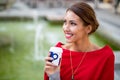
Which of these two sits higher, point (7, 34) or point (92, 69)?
point (92, 69)

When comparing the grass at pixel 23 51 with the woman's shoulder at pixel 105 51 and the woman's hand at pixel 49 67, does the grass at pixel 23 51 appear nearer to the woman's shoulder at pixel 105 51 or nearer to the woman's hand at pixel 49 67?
the woman's shoulder at pixel 105 51

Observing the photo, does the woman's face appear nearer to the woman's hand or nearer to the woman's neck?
the woman's neck

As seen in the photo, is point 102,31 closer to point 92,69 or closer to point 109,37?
point 109,37

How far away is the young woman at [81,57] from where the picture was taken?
7.59 feet

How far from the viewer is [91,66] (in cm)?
234

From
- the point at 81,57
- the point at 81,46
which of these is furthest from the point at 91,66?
the point at 81,46

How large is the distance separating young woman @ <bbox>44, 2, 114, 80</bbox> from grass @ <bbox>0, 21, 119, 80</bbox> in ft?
13.5

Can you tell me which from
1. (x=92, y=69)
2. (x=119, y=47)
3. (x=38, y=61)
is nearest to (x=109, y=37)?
(x=119, y=47)

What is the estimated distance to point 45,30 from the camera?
43.0 feet

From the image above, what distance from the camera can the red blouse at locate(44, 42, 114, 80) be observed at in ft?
7.66

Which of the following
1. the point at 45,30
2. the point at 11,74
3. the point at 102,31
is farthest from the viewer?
the point at 45,30

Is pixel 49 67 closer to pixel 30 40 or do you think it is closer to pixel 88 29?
pixel 88 29

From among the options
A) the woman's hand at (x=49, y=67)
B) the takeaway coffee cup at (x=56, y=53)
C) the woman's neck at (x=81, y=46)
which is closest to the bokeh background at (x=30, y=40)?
the woman's neck at (x=81, y=46)

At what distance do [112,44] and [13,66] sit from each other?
3547 millimetres
